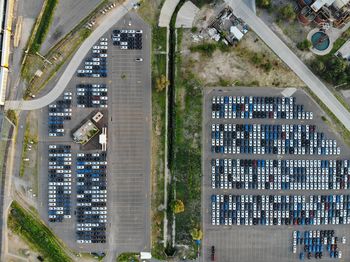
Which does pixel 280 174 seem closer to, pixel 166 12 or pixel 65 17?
pixel 166 12

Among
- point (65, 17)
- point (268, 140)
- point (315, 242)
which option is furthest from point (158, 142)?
point (315, 242)

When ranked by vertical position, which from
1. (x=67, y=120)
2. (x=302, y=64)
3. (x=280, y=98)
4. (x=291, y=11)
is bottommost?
(x=67, y=120)

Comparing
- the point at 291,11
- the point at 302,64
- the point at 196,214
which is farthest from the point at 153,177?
the point at 291,11

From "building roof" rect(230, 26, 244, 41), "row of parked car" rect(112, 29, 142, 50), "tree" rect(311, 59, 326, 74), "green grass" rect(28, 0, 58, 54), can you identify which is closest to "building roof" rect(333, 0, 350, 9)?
"tree" rect(311, 59, 326, 74)

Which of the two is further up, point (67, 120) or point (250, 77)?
point (250, 77)

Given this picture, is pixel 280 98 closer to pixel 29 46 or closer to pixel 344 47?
pixel 344 47

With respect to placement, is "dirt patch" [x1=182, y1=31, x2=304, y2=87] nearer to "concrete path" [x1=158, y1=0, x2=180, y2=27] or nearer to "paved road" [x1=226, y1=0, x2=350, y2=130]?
"paved road" [x1=226, y1=0, x2=350, y2=130]
